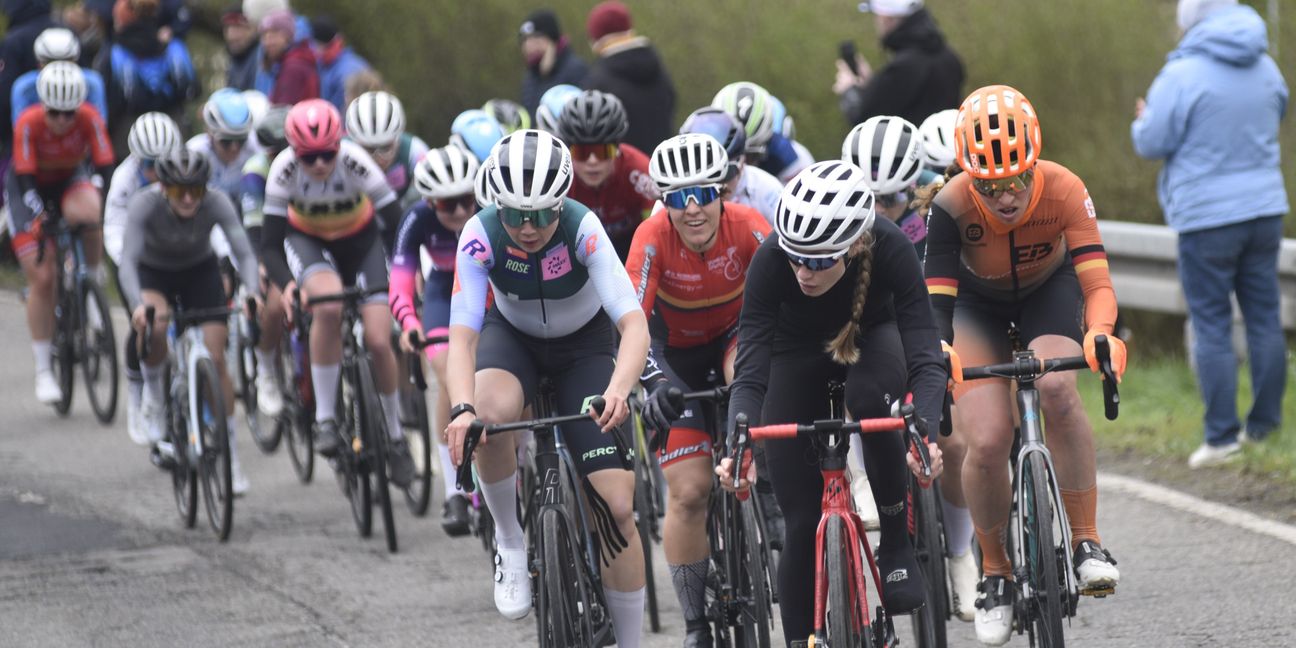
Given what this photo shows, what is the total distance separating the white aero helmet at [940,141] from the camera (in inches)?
309

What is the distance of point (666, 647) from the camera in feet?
23.6

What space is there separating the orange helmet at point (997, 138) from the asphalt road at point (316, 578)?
1959 mm

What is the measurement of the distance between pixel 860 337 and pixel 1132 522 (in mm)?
3124

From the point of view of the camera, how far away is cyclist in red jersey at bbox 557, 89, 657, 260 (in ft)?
26.6

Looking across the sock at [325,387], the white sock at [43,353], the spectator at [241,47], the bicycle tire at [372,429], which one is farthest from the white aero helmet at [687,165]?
the spectator at [241,47]

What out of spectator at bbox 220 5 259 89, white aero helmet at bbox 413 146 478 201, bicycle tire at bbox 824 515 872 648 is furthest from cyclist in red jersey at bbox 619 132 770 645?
spectator at bbox 220 5 259 89

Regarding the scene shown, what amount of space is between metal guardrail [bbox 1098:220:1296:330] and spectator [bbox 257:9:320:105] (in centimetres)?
668

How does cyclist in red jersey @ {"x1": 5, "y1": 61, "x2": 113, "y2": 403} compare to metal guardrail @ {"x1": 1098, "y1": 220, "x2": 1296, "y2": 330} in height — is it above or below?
above

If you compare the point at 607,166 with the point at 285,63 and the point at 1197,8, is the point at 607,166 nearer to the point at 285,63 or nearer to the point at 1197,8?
the point at 1197,8

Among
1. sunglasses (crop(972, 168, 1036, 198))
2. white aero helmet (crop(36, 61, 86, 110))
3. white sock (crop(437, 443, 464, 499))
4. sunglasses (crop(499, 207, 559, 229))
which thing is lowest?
white sock (crop(437, 443, 464, 499))

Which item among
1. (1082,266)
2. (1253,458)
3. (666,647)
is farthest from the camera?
(1253,458)

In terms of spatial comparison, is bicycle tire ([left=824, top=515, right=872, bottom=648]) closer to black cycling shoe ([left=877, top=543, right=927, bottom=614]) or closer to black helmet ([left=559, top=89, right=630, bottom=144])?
black cycling shoe ([left=877, top=543, right=927, bottom=614])

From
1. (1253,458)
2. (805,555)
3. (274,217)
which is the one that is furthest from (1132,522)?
(274,217)

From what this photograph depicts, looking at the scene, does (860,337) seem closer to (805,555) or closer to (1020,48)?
(805,555)
